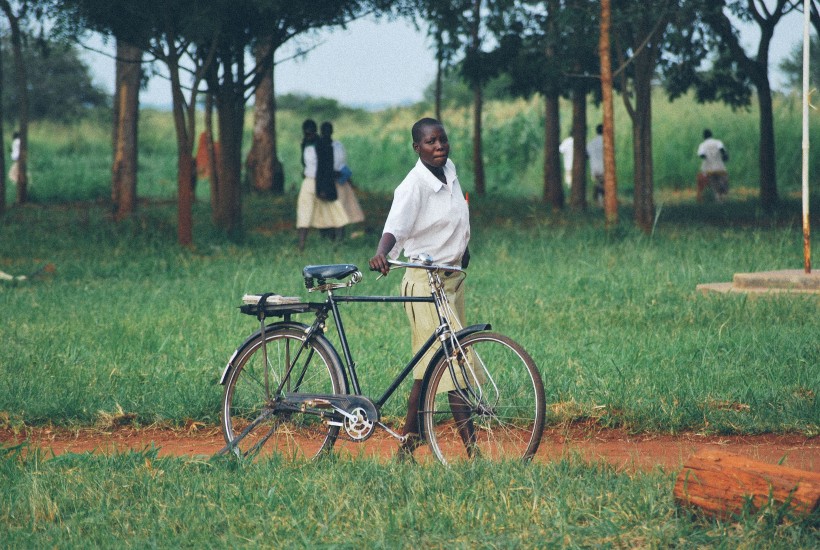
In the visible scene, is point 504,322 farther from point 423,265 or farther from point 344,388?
point 423,265

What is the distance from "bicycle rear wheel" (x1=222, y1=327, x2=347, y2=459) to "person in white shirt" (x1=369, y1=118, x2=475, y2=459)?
1.39 ft

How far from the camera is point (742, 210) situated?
21.2 m

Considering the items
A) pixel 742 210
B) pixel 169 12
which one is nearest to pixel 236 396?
pixel 169 12

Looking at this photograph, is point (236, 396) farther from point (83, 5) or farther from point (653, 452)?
point (83, 5)

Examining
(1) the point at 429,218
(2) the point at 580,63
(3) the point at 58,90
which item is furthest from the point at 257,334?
(3) the point at 58,90

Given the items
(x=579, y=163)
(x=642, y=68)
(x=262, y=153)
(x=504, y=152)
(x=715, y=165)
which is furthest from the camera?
(x=504, y=152)

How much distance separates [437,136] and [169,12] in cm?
1001

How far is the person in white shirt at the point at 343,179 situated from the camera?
1620cm

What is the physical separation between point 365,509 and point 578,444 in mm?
1819

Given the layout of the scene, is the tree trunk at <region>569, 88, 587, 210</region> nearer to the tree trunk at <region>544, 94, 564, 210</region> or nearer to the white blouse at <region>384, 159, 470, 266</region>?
the tree trunk at <region>544, 94, 564, 210</region>

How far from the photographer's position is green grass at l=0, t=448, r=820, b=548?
423 cm

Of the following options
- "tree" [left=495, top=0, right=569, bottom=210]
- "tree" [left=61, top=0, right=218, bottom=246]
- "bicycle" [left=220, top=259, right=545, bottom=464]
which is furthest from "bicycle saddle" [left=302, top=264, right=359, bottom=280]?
"tree" [left=495, top=0, right=569, bottom=210]

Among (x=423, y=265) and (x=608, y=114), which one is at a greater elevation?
(x=608, y=114)

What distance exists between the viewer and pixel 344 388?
554 centimetres
